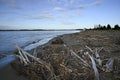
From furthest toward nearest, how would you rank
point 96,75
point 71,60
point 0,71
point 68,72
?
point 71,60
point 0,71
point 68,72
point 96,75

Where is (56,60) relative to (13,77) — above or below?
above

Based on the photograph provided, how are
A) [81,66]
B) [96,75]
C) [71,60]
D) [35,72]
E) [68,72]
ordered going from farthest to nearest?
[71,60], [81,66], [35,72], [68,72], [96,75]

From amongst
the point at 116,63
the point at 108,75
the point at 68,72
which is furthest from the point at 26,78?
the point at 116,63

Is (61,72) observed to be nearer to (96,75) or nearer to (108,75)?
(96,75)

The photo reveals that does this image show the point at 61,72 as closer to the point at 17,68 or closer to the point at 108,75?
the point at 108,75

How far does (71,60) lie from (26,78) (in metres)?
2.55

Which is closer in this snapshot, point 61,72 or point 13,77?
point 61,72

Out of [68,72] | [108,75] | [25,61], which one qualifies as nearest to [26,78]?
[25,61]

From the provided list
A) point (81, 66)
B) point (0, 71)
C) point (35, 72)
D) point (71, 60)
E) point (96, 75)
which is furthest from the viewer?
point (71, 60)

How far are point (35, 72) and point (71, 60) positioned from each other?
7.10 ft

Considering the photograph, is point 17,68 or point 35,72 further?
point 17,68

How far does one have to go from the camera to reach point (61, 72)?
5.40 metres

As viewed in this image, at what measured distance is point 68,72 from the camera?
17.4 ft

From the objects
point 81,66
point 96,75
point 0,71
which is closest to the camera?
point 96,75
